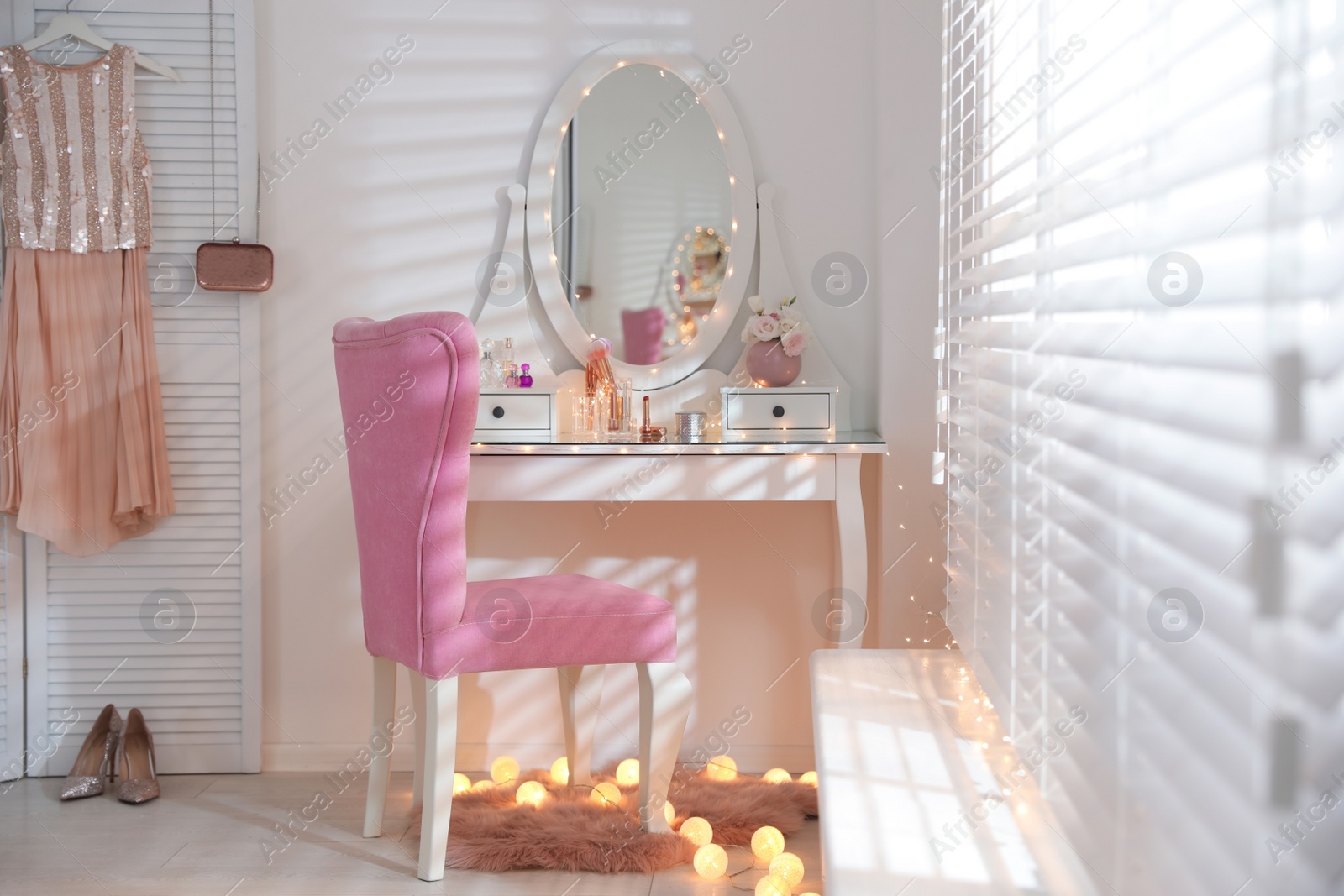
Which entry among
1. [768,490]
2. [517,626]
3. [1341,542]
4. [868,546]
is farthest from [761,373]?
[1341,542]

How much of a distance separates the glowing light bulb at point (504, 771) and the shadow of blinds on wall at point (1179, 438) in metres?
1.57

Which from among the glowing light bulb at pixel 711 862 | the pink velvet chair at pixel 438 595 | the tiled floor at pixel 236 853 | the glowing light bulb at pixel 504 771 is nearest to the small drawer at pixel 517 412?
the pink velvet chair at pixel 438 595

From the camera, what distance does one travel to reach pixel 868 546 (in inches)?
103

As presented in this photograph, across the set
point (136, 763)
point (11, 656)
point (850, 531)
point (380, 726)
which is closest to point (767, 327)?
point (850, 531)

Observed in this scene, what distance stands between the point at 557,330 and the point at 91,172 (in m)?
1.23

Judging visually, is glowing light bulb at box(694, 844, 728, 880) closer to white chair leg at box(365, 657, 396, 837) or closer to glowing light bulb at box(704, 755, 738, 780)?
glowing light bulb at box(704, 755, 738, 780)

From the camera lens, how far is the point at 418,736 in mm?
2246

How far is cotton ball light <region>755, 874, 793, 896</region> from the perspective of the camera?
1.76 m

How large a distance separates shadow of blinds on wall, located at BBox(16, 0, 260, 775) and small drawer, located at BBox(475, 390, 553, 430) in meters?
0.68

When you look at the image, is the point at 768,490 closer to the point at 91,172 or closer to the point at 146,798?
the point at 146,798

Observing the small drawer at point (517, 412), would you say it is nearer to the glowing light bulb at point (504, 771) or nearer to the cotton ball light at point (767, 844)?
the glowing light bulb at point (504, 771)

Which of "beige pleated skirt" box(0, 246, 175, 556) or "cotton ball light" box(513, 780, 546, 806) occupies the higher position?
"beige pleated skirt" box(0, 246, 175, 556)

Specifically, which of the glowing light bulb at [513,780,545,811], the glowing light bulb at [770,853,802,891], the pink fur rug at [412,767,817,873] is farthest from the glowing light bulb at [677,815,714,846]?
the glowing light bulb at [513,780,545,811]

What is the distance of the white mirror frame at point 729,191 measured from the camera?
→ 2613mm
